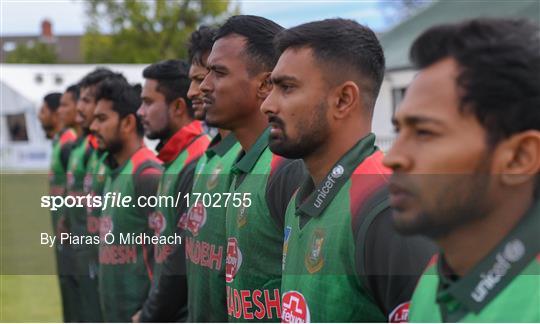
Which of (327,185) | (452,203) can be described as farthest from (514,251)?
(327,185)

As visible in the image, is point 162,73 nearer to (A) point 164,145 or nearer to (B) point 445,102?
(A) point 164,145

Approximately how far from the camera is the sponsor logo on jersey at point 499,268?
70.2 inches

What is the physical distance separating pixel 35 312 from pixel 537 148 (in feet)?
24.3

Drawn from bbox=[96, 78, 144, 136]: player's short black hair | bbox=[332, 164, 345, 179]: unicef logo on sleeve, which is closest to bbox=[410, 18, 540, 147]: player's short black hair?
bbox=[332, 164, 345, 179]: unicef logo on sleeve

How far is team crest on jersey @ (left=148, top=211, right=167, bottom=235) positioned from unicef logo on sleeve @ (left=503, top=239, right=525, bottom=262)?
132 inches

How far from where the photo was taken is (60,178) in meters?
9.98

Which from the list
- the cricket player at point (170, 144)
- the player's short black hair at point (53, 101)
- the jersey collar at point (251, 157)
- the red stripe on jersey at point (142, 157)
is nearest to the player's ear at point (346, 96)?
the jersey collar at point (251, 157)

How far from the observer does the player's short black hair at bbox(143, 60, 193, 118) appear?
5652mm

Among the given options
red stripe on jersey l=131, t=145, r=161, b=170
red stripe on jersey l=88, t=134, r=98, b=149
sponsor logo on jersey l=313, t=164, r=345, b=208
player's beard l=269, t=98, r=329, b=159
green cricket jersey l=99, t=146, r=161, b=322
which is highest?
player's beard l=269, t=98, r=329, b=159

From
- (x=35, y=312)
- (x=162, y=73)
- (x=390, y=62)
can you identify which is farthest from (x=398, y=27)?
(x=162, y=73)

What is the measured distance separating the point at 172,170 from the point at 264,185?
1.74m

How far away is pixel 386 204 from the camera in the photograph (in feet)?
8.52

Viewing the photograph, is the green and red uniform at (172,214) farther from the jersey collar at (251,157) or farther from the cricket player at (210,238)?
the jersey collar at (251,157)

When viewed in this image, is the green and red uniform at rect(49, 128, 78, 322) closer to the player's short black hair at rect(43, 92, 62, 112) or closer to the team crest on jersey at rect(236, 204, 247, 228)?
the player's short black hair at rect(43, 92, 62, 112)
